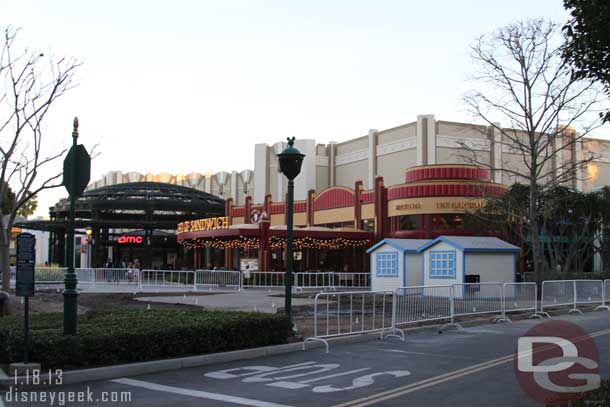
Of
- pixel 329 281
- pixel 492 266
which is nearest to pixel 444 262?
pixel 492 266

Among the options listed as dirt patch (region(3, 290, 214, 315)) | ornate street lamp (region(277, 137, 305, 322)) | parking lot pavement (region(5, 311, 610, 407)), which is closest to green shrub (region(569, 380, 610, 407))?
parking lot pavement (region(5, 311, 610, 407))

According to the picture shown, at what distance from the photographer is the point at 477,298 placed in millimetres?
19688

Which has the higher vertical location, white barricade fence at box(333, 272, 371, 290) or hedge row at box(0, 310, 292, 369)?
hedge row at box(0, 310, 292, 369)

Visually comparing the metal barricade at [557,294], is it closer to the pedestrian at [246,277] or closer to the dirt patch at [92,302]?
the dirt patch at [92,302]

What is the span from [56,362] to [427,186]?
114 ft

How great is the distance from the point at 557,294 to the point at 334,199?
1183 inches

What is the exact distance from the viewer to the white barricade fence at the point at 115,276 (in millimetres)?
39125

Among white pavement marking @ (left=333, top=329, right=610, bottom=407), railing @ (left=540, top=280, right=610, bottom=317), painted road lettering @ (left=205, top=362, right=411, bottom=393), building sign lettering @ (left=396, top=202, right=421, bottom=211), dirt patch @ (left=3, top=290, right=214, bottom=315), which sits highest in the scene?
building sign lettering @ (left=396, top=202, right=421, bottom=211)

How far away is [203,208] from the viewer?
6381cm

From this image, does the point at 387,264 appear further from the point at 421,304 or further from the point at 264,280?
the point at 421,304

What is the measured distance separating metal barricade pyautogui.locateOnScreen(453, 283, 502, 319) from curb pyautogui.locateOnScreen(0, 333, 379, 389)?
6.02m

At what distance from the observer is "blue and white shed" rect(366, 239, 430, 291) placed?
98.0ft

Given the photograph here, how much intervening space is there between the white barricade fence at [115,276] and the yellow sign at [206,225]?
31.0 feet

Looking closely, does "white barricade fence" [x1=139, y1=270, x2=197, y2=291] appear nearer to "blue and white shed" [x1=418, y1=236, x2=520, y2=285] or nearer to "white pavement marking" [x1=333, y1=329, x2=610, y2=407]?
"blue and white shed" [x1=418, y1=236, x2=520, y2=285]
